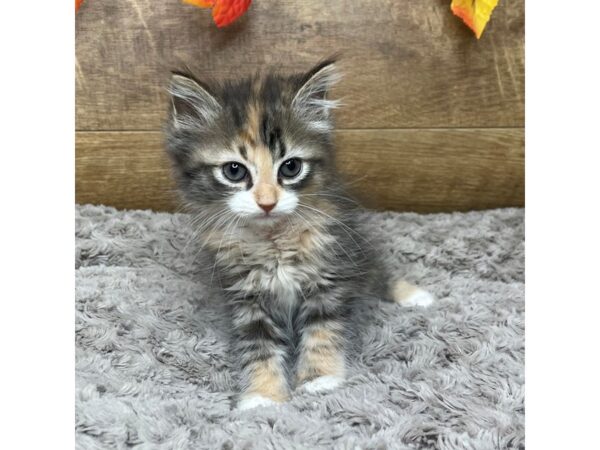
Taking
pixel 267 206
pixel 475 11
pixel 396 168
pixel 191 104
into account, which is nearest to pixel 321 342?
pixel 267 206

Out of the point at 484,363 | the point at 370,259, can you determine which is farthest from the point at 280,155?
the point at 484,363

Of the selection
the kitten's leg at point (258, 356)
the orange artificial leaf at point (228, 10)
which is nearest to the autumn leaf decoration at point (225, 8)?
the orange artificial leaf at point (228, 10)

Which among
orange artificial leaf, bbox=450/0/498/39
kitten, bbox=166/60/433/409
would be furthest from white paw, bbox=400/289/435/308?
orange artificial leaf, bbox=450/0/498/39

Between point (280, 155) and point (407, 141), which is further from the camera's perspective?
point (407, 141)

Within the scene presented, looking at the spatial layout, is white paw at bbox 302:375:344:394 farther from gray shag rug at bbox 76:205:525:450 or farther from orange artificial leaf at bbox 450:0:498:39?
orange artificial leaf at bbox 450:0:498:39

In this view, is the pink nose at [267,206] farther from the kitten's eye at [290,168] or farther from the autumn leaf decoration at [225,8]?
the autumn leaf decoration at [225,8]
